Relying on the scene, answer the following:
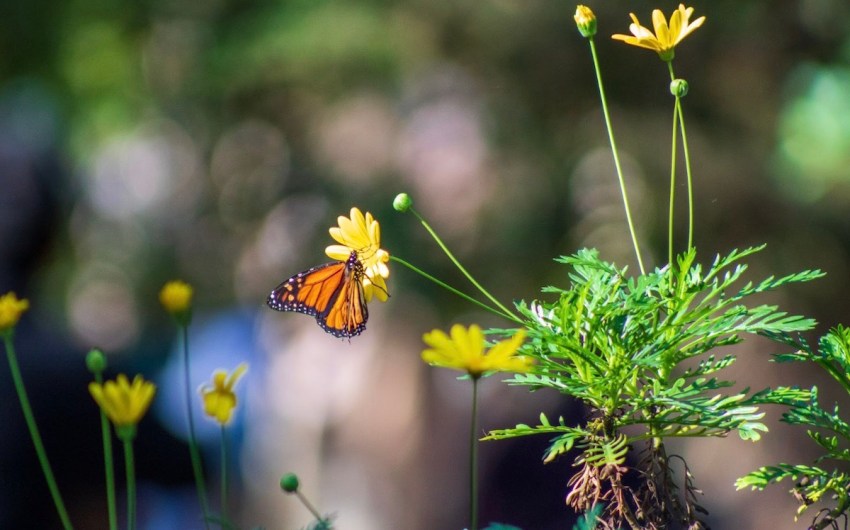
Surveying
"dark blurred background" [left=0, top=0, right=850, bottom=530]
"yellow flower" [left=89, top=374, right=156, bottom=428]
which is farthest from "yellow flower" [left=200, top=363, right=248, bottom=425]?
"dark blurred background" [left=0, top=0, right=850, bottom=530]

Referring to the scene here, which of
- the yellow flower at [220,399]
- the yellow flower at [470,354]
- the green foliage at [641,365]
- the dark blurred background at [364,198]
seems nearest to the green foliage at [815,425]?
the green foliage at [641,365]

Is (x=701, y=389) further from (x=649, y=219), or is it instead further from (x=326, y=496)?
(x=326, y=496)

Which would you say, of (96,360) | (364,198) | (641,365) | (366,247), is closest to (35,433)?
(96,360)

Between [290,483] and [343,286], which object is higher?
[343,286]

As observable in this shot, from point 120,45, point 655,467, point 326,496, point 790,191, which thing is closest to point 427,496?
point 326,496

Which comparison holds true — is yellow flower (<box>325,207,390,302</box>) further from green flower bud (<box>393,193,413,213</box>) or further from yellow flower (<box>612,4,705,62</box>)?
yellow flower (<box>612,4,705,62</box>)

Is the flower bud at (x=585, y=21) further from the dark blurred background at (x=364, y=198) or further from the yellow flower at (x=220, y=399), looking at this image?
the dark blurred background at (x=364, y=198)

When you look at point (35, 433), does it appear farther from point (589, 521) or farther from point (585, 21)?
point (585, 21)

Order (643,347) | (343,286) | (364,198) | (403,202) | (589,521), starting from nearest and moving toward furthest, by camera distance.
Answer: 1. (589,521)
2. (643,347)
3. (403,202)
4. (343,286)
5. (364,198)
